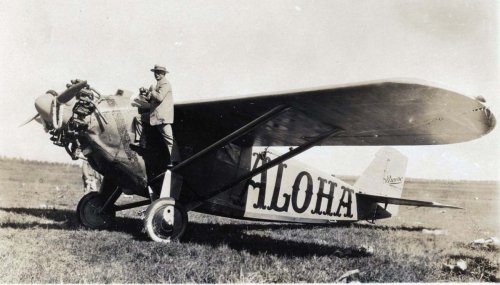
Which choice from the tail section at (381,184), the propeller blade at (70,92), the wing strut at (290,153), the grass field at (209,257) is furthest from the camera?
the tail section at (381,184)

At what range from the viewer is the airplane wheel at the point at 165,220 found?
5270mm

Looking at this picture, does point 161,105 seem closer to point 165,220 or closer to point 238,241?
point 165,220

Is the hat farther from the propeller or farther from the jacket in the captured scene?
the propeller

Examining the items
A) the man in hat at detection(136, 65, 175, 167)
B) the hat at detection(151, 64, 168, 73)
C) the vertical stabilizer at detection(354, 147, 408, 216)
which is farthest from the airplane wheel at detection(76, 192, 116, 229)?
the vertical stabilizer at detection(354, 147, 408, 216)

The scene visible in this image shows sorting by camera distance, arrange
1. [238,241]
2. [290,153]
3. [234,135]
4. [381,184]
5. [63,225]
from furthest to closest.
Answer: [381,184], [63,225], [238,241], [290,153], [234,135]

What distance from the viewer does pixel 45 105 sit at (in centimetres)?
508

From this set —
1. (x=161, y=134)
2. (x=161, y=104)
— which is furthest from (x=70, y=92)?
(x=161, y=134)

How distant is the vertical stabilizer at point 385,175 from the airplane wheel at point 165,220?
18.7 feet

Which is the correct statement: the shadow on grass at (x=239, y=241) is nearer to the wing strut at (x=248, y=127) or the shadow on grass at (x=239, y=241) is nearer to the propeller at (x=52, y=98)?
the wing strut at (x=248, y=127)

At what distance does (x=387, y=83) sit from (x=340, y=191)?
525 centimetres

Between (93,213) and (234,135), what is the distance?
10.3ft

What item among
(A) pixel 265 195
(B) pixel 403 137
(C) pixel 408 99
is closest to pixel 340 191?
(A) pixel 265 195

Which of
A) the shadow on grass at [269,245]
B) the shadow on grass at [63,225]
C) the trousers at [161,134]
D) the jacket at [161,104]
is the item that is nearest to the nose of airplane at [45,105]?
the trousers at [161,134]

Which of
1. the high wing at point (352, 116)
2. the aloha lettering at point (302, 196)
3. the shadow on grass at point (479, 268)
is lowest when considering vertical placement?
the shadow on grass at point (479, 268)
